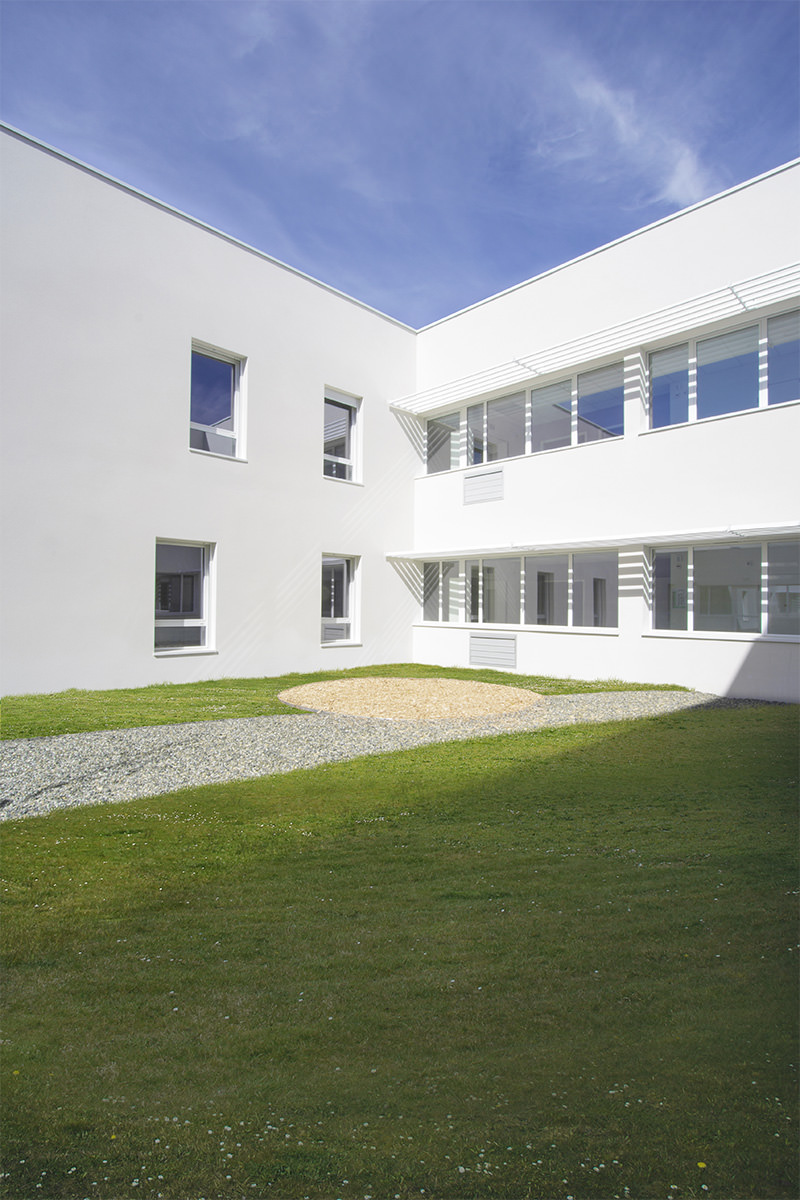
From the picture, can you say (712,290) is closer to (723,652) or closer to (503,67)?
(503,67)

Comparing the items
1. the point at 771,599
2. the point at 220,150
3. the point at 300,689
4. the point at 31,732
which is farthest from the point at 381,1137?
the point at 220,150

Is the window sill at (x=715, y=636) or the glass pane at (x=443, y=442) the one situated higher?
the glass pane at (x=443, y=442)

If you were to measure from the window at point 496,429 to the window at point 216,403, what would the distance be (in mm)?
5708

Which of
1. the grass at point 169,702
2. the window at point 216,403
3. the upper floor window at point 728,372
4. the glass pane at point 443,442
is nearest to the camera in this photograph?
the grass at point 169,702

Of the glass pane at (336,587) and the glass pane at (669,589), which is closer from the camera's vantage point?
the glass pane at (669,589)

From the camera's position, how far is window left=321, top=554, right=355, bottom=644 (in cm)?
1605

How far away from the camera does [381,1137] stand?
196 centimetres

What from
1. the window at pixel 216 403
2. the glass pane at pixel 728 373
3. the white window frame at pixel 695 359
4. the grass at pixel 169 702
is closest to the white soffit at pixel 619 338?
the white window frame at pixel 695 359

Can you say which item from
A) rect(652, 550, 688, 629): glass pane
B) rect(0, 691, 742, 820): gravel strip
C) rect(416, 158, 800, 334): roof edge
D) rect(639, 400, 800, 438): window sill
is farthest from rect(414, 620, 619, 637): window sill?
rect(416, 158, 800, 334): roof edge

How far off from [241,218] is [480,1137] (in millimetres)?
15923

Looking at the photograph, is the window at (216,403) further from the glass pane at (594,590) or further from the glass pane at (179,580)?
the glass pane at (594,590)

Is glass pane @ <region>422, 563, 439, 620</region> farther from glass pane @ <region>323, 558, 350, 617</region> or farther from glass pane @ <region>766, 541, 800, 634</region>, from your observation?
glass pane @ <region>766, 541, 800, 634</region>

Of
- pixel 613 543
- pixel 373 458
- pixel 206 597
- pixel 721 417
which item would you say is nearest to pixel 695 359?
pixel 721 417

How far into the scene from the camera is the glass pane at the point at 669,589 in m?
12.5
